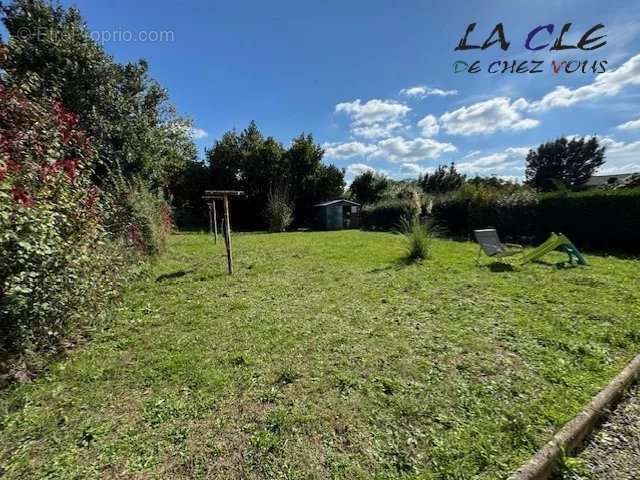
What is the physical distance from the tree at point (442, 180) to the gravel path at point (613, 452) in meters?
29.6

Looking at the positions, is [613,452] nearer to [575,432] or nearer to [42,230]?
[575,432]

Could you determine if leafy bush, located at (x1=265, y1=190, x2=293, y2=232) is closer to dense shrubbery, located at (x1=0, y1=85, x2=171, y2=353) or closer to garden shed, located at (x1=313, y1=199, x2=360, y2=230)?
garden shed, located at (x1=313, y1=199, x2=360, y2=230)

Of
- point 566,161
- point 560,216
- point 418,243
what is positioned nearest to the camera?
point 418,243

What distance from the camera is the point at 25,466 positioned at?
1.69 metres

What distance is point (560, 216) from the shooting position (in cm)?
967

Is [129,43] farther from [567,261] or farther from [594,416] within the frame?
[567,261]

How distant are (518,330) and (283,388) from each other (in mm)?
2771

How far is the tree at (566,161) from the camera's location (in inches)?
1334

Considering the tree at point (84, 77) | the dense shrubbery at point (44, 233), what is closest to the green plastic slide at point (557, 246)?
the dense shrubbery at point (44, 233)

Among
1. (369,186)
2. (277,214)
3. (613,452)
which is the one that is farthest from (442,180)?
(613,452)

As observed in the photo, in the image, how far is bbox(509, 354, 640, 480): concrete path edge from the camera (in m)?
1.55

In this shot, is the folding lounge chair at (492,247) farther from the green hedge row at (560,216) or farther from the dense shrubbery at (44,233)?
the dense shrubbery at (44,233)

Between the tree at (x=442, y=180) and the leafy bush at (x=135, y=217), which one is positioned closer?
the leafy bush at (x=135, y=217)

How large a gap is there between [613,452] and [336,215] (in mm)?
21926
